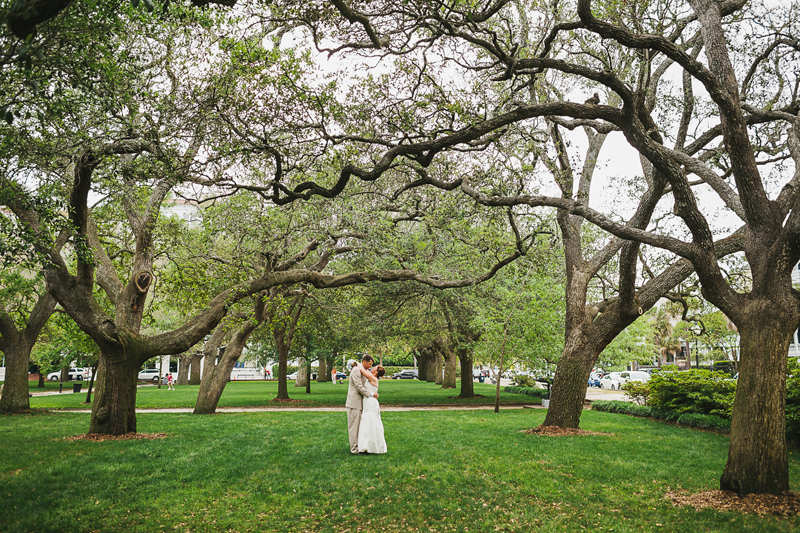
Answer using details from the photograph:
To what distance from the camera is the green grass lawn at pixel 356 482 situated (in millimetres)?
6137

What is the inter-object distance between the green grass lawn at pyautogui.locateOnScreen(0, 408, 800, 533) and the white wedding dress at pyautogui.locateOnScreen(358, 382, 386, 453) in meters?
0.39

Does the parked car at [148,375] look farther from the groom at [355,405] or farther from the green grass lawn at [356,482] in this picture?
the groom at [355,405]

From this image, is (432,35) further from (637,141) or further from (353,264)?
(353,264)

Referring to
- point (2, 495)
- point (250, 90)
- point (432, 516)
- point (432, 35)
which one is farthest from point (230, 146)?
point (432, 516)

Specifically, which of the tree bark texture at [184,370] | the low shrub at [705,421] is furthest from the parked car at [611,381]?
the tree bark texture at [184,370]

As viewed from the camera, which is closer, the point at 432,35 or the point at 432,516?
the point at 432,516

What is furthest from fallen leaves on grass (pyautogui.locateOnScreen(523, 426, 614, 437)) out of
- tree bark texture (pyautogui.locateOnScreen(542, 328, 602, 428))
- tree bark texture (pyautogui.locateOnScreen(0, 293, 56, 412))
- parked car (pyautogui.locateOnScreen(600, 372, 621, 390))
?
parked car (pyautogui.locateOnScreen(600, 372, 621, 390))

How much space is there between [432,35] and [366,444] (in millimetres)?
7487

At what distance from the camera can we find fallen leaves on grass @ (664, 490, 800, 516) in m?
6.36

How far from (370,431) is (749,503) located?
6066mm

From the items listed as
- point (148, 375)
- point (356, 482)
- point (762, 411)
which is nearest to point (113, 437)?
point (356, 482)

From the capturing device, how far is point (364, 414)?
33.2 feet

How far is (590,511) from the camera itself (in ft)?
21.9

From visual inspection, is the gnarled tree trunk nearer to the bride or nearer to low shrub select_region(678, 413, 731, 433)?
the bride
